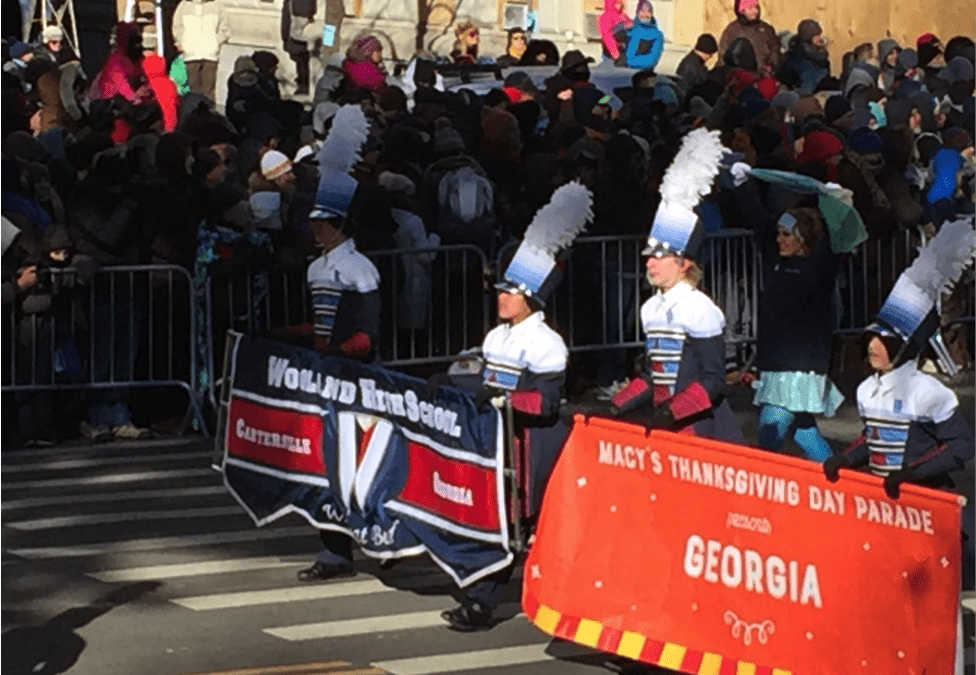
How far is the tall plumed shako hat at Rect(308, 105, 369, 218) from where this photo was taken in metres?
12.5

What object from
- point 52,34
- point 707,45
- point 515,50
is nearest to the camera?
point 707,45

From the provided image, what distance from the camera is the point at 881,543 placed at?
9.42 m

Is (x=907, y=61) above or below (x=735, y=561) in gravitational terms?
above

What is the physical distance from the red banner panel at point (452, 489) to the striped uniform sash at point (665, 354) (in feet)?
2.97

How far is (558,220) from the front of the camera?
11.2m

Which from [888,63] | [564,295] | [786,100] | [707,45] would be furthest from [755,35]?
[564,295]

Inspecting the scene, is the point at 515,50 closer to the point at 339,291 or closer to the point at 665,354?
the point at 339,291

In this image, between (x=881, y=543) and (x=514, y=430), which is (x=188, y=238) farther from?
(x=881, y=543)

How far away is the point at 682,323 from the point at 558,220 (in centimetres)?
71

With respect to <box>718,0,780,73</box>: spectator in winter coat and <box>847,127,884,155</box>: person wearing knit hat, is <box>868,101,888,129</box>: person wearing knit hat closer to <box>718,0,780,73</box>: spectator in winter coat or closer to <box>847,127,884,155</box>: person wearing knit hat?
<box>847,127,884,155</box>: person wearing knit hat

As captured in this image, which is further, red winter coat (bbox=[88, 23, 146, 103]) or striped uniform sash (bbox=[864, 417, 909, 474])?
red winter coat (bbox=[88, 23, 146, 103])

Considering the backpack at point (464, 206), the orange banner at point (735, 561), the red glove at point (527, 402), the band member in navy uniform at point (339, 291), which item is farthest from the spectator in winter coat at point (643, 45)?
the orange banner at point (735, 561)

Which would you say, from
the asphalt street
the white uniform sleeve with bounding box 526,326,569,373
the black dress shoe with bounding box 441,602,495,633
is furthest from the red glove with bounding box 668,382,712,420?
the black dress shoe with bounding box 441,602,495,633

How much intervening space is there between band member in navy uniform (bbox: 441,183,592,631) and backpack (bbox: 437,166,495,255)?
6.23m
